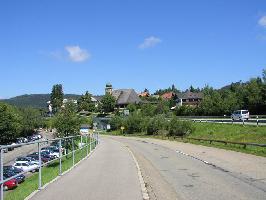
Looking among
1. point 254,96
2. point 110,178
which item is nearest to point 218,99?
point 254,96

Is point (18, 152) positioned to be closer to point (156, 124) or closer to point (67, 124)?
point (67, 124)

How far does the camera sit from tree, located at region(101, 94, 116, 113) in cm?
17150

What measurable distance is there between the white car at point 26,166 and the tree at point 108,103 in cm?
15766

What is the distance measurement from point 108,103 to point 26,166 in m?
160

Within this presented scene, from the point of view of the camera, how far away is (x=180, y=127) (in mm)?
77500

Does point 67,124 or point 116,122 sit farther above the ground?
point 116,122

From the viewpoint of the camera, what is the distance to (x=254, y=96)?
88.8m

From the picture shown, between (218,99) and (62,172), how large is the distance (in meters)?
85.8

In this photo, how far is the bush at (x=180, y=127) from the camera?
7600 centimetres

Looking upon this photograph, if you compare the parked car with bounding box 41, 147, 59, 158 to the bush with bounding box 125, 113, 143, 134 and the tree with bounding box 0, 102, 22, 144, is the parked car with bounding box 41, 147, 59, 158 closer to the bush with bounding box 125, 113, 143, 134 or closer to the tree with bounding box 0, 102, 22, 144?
the tree with bounding box 0, 102, 22, 144

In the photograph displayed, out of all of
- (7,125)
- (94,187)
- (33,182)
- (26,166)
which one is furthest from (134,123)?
(26,166)

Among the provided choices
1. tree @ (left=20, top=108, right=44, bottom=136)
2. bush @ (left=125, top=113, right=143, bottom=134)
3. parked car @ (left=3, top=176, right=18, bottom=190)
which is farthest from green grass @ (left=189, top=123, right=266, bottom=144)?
tree @ (left=20, top=108, right=44, bottom=136)

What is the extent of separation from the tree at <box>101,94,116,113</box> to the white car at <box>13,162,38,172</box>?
158 meters

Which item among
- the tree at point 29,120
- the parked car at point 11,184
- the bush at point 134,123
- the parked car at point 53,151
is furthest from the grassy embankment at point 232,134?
the tree at point 29,120
